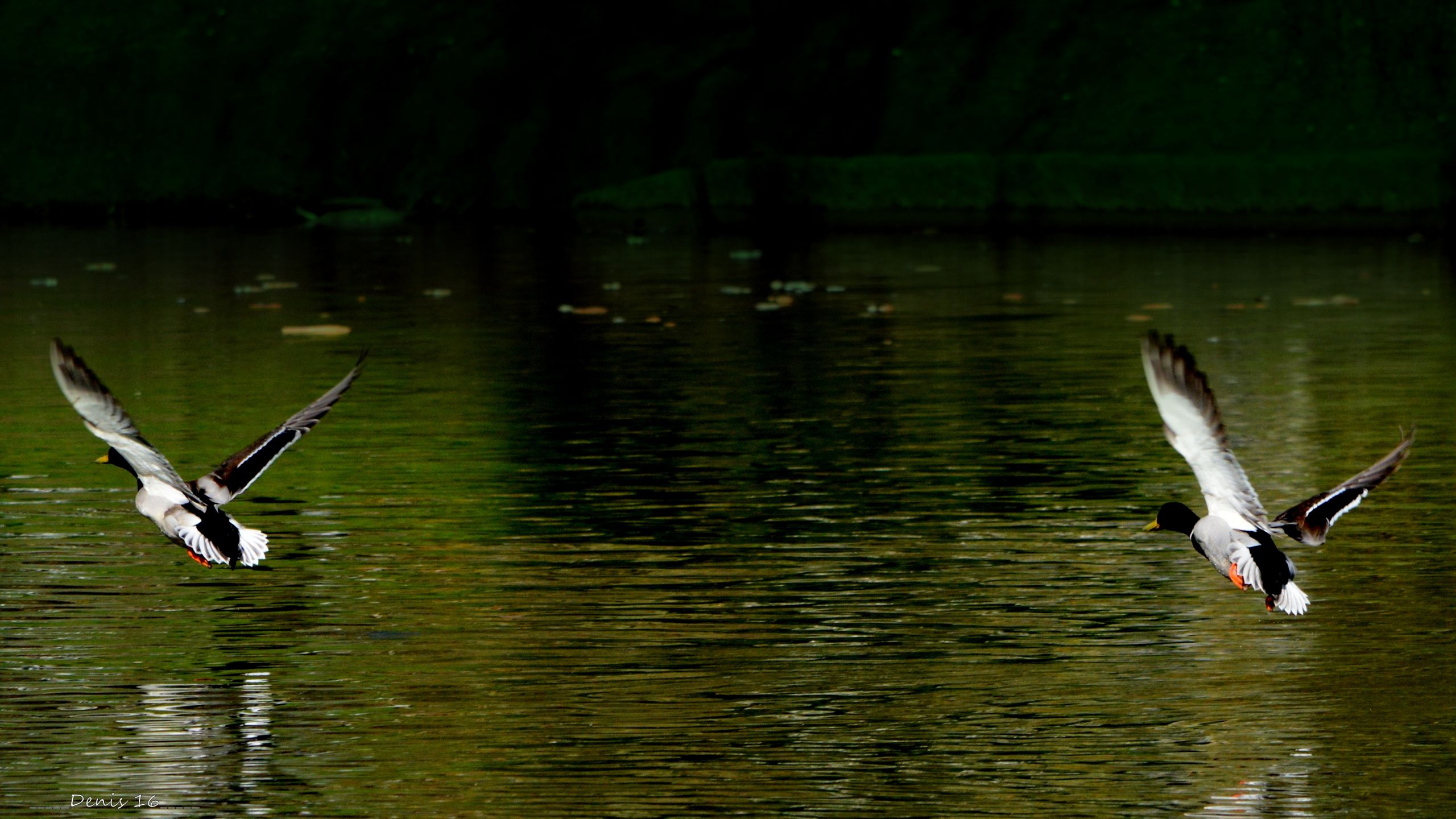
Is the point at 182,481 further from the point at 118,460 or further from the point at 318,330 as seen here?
the point at 318,330

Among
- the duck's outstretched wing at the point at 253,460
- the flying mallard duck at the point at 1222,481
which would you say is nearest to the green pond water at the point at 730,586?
the flying mallard duck at the point at 1222,481

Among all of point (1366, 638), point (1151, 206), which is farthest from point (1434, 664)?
point (1151, 206)

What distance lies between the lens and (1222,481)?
7008mm

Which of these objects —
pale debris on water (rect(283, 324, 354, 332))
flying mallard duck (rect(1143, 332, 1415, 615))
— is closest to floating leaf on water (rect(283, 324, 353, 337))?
pale debris on water (rect(283, 324, 354, 332))

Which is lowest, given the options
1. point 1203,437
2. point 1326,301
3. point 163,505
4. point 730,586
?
point 1326,301

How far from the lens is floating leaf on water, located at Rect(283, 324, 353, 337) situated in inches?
680

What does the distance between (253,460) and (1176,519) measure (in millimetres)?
2545

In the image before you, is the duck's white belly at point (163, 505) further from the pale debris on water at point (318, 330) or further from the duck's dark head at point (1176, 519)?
the pale debris on water at point (318, 330)

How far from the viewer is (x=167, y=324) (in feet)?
59.1

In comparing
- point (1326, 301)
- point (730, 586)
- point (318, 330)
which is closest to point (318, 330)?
point (318, 330)

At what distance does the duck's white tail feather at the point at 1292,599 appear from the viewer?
6.70m

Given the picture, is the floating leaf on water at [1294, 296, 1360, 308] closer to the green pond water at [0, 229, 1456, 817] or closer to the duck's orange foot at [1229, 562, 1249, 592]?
the green pond water at [0, 229, 1456, 817]

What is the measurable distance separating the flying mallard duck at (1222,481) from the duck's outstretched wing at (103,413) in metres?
2.55

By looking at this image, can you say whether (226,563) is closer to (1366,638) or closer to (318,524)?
(318,524)
